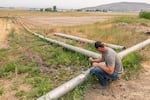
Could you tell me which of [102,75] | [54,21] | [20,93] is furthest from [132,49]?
[54,21]

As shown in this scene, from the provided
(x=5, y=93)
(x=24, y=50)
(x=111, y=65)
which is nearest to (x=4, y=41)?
(x=24, y=50)

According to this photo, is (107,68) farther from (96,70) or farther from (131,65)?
(131,65)

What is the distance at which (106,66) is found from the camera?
6.08 meters

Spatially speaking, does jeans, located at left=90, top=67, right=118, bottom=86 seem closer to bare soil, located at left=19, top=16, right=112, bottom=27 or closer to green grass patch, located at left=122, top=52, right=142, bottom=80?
green grass patch, located at left=122, top=52, right=142, bottom=80

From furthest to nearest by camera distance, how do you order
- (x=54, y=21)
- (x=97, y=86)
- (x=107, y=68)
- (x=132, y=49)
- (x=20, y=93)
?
(x=54, y=21)
(x=132, y=49)
(x=97, y=86)
(x=20, y=93)
(x=107, y=68)

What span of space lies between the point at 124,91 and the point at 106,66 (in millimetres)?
794

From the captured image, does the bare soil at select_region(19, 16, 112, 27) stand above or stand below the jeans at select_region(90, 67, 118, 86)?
below

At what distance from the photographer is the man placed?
5.96m

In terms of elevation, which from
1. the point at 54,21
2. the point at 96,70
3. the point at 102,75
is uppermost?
the point at 96,70

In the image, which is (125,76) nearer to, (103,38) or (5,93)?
(5,93)

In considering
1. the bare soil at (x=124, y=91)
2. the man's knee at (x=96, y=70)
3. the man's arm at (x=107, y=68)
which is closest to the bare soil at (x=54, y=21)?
the bare soil at (x=124, y=91)

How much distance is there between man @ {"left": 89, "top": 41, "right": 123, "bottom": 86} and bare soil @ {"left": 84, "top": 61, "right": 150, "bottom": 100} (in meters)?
0.26

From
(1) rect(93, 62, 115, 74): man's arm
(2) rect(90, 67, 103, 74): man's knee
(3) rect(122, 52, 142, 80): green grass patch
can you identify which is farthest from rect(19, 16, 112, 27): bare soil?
(1) rect(93, 62, 115, 74): man's arm

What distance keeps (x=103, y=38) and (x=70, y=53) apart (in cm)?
377
